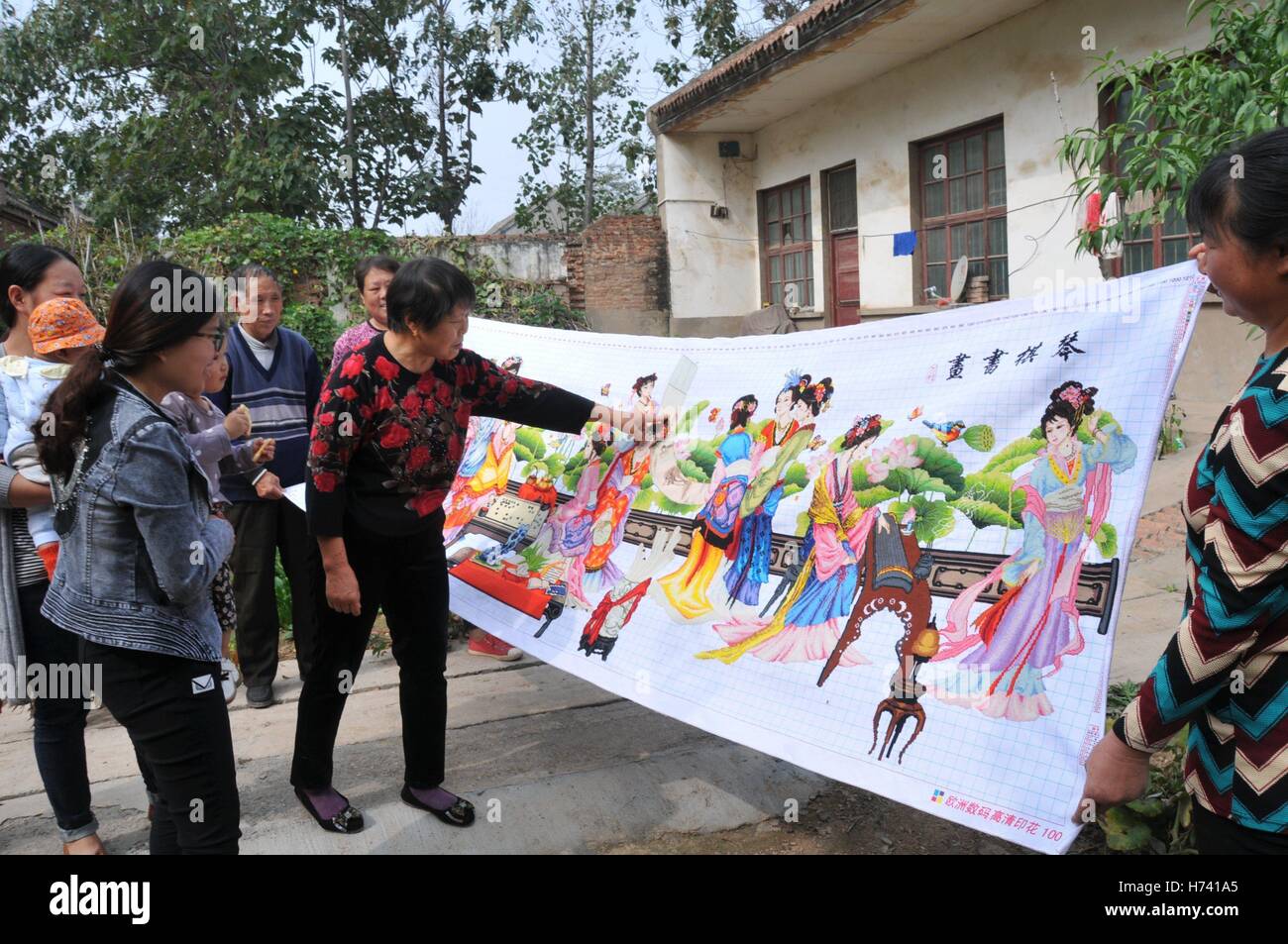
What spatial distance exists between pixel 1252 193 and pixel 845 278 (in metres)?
10.6

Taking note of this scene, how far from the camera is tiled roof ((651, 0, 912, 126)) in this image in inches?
342

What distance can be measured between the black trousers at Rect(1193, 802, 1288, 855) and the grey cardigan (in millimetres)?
1859

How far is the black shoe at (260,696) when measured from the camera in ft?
13.1

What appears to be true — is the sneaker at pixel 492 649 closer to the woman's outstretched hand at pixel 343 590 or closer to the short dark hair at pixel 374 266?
the short dark hair at pixel 374 266

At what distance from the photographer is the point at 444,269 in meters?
2.59

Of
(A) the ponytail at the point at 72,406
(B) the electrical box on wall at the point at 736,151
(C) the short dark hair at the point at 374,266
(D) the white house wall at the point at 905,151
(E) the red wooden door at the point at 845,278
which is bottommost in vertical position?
(A) the ponytail at the point at 72,406

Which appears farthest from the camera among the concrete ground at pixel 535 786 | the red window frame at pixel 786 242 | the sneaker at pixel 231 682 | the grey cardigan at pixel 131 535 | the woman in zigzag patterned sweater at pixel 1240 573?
the red window frame at pixel 786 242

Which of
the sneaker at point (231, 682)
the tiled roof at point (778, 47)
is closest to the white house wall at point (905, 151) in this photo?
the tiled roof at point (778, 47)

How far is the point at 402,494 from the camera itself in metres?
2.71

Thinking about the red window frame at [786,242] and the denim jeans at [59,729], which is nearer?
the denim jeans at [59,729]

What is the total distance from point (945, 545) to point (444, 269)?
1524mm

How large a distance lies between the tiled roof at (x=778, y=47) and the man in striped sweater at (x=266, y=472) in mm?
6733

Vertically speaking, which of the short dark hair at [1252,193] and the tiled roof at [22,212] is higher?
the tiled roof at [22,212]

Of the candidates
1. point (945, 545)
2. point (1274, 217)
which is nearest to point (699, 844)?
point (945, 545)
